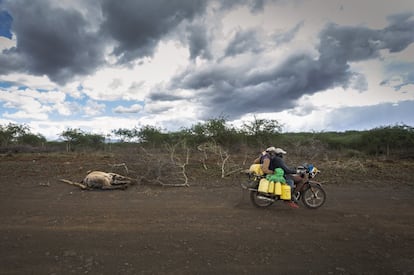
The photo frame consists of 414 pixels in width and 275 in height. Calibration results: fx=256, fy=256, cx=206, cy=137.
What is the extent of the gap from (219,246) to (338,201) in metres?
4.76

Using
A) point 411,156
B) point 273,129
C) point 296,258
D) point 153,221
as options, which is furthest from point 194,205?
point 411,156

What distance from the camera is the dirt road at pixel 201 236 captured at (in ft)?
11.9

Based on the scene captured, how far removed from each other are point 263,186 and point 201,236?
7.65ft

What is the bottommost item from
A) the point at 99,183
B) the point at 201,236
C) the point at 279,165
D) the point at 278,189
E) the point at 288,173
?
the point at 201,236

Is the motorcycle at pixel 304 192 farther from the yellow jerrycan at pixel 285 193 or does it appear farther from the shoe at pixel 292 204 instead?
the yellow jerrycan at pixel 285 193

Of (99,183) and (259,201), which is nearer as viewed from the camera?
(259,201)

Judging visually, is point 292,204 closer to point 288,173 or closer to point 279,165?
point 288,173

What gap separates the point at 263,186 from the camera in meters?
6.35

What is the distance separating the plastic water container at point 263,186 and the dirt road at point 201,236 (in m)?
0.52

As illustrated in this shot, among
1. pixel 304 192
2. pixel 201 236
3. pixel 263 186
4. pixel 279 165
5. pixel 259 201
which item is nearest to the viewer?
pixel 201 236

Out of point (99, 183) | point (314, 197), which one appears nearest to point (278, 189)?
point (314, 197)

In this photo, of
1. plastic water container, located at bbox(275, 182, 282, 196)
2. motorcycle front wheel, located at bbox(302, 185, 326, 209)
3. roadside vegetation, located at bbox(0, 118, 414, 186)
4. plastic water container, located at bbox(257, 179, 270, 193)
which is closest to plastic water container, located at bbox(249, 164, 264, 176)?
plastic water container, located at bbox(257, 179, 270, 193)

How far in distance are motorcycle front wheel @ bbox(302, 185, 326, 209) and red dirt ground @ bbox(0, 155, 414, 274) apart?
11.1 inches

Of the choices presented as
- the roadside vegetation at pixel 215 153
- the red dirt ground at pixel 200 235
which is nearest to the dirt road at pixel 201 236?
the red dirt ground at pixel 200 235
